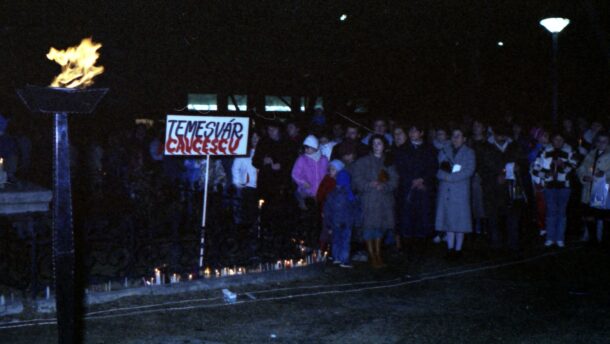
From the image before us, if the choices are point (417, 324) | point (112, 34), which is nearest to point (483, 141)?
point (417, 324)

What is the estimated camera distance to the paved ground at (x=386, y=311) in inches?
287

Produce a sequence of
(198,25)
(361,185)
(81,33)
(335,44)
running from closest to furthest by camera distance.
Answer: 1. (361,185)
2. (81,33)
3. (198,25)
4. (335,44)

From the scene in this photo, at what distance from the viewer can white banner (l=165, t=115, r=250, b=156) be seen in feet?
31.3

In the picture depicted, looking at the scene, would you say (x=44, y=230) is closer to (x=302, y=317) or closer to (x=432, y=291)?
(x=302, y=317)

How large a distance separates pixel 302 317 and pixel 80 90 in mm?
3969

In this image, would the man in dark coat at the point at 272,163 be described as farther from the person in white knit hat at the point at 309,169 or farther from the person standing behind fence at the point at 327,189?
the person standing behind fence at the point at 327,189

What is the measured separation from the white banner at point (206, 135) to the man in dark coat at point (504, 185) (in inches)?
171

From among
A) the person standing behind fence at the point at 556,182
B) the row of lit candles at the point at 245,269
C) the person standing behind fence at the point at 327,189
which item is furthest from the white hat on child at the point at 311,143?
the person standing behind fence at the point at 556,182

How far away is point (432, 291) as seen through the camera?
369 inches

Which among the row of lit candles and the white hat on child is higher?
the white hat on child

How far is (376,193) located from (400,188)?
3.29ft

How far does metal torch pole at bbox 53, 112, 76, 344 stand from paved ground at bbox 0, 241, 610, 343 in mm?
2359

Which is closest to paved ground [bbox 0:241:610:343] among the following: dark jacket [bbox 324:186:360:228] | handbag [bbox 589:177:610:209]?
dark jacket [bbox 324:186:360:228]

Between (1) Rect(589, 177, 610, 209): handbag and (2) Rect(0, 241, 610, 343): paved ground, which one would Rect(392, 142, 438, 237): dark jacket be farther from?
(1) Rect(589, 177, 610, 209): handbag
